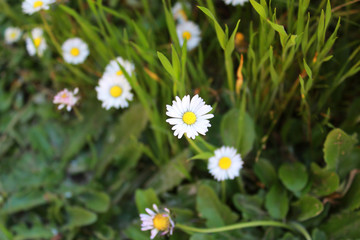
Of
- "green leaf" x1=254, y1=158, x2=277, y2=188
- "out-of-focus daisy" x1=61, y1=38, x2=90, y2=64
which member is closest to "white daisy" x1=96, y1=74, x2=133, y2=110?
"out-of-focus daisy" x1=61, y1=38, x2=90, y2=64

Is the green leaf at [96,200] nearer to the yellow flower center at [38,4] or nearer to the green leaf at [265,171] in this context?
the green leaf at [265,171]

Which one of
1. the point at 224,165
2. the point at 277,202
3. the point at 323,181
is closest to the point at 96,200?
the point at 224,165

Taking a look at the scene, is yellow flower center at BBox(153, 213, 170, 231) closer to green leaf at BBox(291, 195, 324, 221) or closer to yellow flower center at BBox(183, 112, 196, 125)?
yellow flower center at BBox(183, 112, 196, 125)

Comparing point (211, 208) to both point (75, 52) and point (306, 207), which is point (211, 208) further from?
point (75, 52)

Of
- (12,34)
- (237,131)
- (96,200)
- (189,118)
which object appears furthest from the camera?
(12,34)

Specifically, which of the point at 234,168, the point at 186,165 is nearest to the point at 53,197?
the point at 186,165

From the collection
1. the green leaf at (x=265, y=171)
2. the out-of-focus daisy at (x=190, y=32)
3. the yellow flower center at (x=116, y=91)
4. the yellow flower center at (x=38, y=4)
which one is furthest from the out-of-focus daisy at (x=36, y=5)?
the green leaf at (x=265, y=171)
